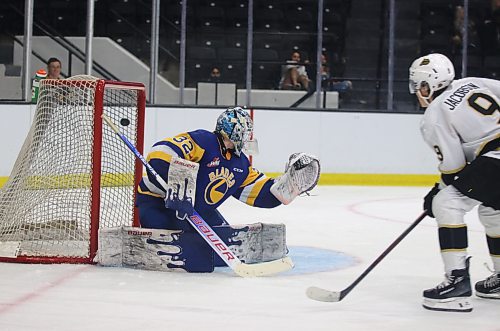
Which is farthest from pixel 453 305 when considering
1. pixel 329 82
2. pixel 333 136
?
pixel 329 82

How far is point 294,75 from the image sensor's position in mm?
9484

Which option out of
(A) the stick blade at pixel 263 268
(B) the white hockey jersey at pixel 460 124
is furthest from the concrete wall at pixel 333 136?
(B) the white hockey jersey at pixel 460 124

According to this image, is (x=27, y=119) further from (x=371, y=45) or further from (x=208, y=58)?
(x=371, y=45)

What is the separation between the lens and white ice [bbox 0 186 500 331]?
2973 millimetres

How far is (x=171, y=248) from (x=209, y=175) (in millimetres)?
340

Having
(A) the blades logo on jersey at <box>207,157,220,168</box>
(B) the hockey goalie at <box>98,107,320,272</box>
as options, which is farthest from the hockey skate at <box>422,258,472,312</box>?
(A) the blades logo on jersey at <box>207,157,220,168</box>

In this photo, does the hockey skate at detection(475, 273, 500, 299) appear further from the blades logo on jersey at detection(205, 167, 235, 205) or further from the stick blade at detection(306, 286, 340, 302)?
the blades logo on jersey at detection(205, 167, 235, 205)

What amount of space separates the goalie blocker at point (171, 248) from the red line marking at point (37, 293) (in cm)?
14

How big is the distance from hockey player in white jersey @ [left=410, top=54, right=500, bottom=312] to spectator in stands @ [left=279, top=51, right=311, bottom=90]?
19.5 feet

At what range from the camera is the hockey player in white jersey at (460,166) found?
3178 millimetres

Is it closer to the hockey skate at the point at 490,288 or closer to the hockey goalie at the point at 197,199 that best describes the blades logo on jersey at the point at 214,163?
the hockey goalie at the point at 197,199

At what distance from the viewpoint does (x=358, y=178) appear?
8562 mm

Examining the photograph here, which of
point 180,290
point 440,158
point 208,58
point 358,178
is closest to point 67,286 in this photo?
point 180,290

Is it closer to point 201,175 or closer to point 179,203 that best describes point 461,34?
point 201,175
